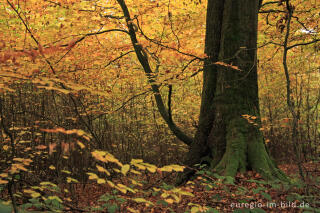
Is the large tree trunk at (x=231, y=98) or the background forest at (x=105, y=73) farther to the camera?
the background forest at (x=105, y=73)

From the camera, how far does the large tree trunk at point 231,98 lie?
442 cm

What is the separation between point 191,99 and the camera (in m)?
9.95

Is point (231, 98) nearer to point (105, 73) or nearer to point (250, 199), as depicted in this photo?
point (250, 199)

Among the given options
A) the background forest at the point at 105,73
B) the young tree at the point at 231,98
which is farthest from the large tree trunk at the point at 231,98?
the background forest at the point at 105,73

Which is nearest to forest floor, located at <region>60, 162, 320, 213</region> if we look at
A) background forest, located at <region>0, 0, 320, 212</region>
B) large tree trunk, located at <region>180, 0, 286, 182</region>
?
background forest, located at <region>0, 0, 320, 212</region>

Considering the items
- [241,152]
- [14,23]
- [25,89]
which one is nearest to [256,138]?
[241,152]

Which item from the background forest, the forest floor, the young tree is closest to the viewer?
the forest floor

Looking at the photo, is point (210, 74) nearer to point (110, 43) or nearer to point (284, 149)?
point (110, 43)

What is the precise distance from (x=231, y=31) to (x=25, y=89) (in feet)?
19.8

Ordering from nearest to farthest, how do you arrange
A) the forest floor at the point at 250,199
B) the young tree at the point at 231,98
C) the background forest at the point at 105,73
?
the forest floor at the point at 250,199, the young tree at the point at 231,98, the background forest at the point at 105,73

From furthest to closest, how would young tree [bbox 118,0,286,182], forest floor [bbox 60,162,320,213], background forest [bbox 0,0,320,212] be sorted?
background forest [bbox 0,0,320,212]
young tree [bbox 118,0,286,182]
forest floor [bbox 60,162,320,213]

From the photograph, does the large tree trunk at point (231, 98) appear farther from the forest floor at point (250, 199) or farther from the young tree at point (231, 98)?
the forest floor at point (250, 199)

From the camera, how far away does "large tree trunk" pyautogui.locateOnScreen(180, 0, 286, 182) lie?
4418mm

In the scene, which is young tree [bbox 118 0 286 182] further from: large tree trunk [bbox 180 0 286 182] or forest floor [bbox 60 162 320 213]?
forest floor [bbox 60 162 320 213]
